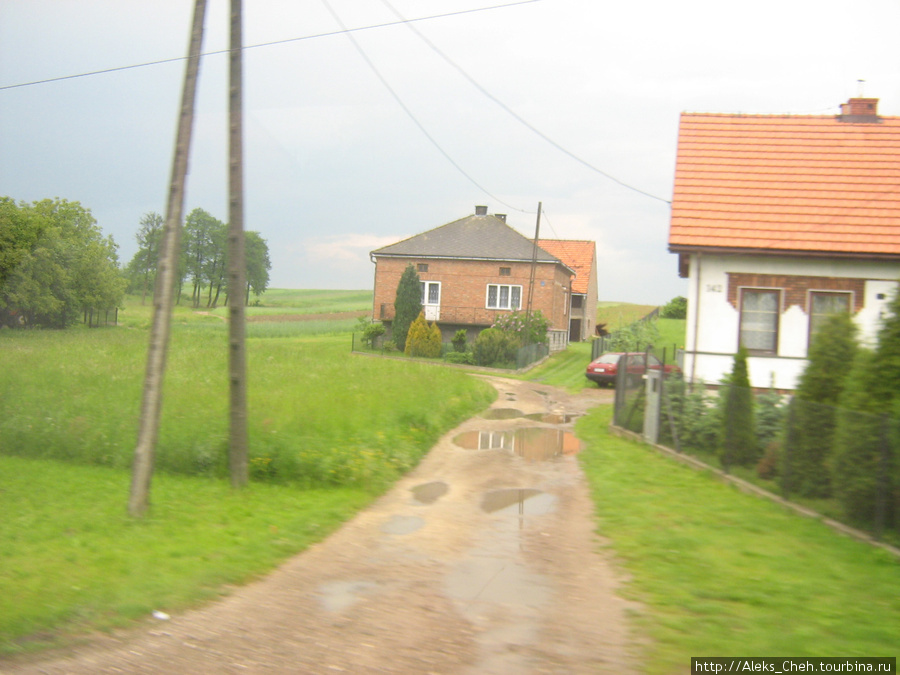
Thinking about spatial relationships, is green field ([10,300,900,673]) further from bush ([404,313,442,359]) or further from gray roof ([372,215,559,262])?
gray roof ([372,215,559,262])

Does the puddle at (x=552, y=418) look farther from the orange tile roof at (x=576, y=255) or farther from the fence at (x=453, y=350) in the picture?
the orange tile roof at (x=576, y=255)

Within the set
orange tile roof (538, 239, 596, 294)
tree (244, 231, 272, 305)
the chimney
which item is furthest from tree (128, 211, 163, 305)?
orange tile roof (538, 239, 596, 294)

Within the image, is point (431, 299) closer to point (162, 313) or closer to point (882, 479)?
point (162, 313)

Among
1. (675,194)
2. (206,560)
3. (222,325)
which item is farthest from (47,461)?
(222,325)

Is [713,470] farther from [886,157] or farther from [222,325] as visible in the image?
[222,325]

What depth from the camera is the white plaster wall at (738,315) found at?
16203 millimetres

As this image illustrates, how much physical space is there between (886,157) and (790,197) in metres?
2.98

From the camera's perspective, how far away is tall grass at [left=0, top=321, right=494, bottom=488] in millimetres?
11078

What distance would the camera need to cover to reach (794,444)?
9070 mm

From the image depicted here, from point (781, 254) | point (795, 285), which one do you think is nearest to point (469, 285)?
point (795, 285)

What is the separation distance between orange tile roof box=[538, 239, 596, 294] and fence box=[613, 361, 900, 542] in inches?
1681

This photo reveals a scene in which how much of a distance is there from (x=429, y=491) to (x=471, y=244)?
36.7 m

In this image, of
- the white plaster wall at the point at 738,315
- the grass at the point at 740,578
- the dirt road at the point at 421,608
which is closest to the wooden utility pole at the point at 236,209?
the dirt road at the point at 421,608

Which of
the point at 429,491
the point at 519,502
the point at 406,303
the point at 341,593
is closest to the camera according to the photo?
the point at 341,593
